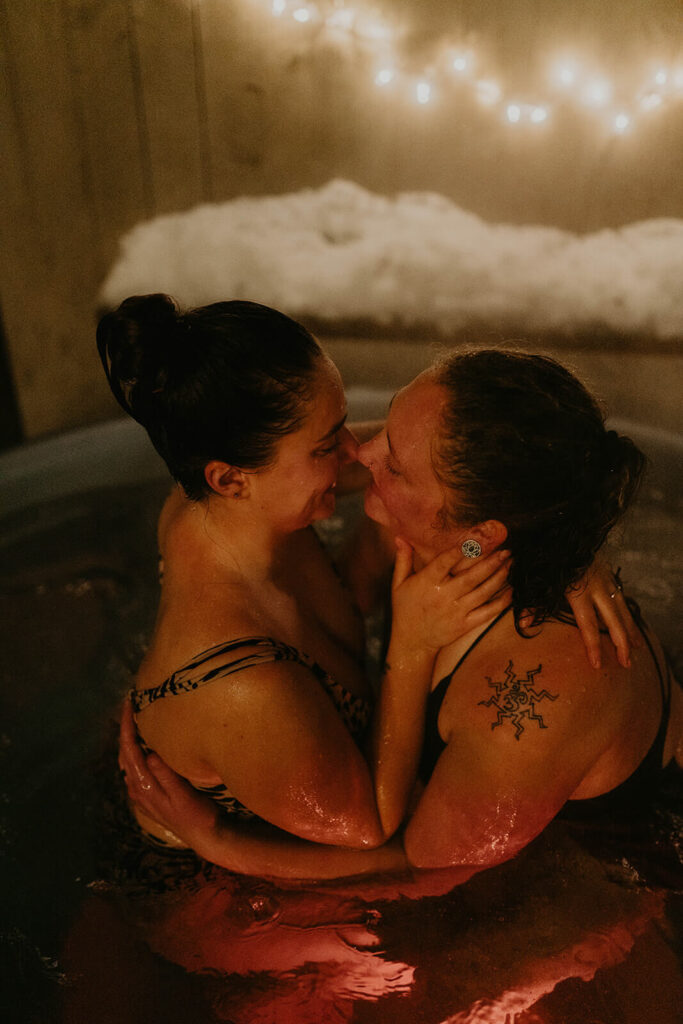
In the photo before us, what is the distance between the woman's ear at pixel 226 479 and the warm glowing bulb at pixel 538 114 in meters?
3.18

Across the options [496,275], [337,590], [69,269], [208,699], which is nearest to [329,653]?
[337,590]

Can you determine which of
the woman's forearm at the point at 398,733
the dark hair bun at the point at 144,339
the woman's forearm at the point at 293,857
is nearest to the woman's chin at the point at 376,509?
the woman's forearm at the point at 398,733

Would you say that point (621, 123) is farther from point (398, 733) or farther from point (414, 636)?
point (398, 733)

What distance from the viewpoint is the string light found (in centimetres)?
363

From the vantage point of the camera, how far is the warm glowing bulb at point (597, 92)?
3.66m

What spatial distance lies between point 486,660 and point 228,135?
12.0 feet

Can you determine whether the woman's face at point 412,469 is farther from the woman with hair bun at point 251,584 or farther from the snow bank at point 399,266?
the snow bank at point 399,266

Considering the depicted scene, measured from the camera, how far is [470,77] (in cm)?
381

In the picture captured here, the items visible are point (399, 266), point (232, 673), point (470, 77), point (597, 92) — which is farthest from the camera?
point (399, 266)

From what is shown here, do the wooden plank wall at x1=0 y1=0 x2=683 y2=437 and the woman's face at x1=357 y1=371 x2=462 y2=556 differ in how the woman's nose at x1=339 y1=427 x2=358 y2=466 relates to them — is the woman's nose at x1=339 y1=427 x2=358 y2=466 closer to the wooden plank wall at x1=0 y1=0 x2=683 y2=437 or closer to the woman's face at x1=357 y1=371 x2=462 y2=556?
the woman's face at x1=357 y1=371 x2=462 y2=556

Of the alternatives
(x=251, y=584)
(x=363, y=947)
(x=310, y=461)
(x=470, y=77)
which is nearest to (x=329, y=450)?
(x=310, y=461)

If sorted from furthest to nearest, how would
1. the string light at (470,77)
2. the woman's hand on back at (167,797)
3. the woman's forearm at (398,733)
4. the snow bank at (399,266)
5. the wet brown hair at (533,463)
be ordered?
1. the snow bank at (399,266)
2. the string light at (470,77)
3. the woman's hand on back at (167,797)
4. the woman's forearm at (398,733)
5. the wet brown hair at (533,463)

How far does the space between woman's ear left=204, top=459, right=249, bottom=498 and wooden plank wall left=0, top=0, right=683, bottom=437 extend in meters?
3.13

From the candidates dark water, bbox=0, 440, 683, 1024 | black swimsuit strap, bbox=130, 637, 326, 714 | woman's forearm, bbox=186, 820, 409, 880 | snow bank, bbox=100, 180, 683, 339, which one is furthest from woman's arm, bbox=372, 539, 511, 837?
snow bank, bbox=100, 180, 683, 339
